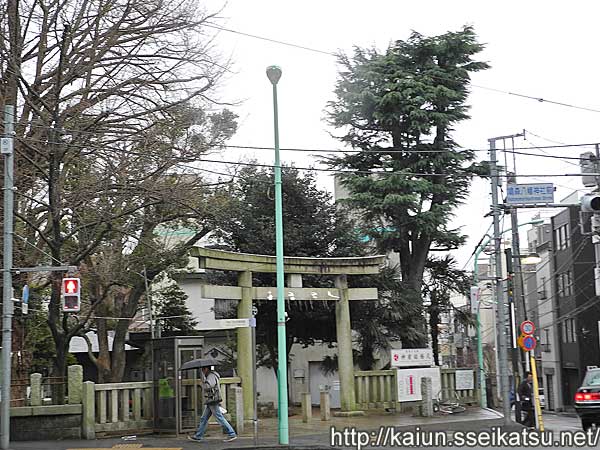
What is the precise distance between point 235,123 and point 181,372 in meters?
8.08

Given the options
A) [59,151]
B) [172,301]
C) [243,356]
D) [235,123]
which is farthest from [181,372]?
[172,301]

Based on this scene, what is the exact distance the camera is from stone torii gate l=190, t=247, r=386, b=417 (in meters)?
23.2

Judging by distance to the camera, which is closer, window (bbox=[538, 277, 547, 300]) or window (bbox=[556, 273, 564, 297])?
window (bbox=[556, 273, 564, 297])

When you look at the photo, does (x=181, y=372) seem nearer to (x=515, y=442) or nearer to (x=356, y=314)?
(x=515, y=442)

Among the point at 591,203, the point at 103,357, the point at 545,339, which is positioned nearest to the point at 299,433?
→ the point at 591,203

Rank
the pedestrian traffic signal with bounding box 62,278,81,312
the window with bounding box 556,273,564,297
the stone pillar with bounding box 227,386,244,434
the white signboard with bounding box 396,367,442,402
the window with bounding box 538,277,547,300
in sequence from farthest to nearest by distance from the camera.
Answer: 1. the window with bounding box 538,277,547,300
2. the window with bounding box 556,273,564,297
3. the white signboard with bounding box 396,367,442,402
4. the stone pillar with bounding box 227,386,244,434
5. the pedestrian traffic signal with bounding box 62,278,81,312

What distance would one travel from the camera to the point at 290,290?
83.3 ft

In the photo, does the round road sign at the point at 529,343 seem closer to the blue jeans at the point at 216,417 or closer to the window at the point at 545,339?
the blue jeans at the point at 216,417

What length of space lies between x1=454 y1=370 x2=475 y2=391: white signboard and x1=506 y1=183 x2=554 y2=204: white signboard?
9.41 m

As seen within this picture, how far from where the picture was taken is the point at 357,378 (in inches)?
1075

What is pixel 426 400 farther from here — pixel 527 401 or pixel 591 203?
pixel 591 203

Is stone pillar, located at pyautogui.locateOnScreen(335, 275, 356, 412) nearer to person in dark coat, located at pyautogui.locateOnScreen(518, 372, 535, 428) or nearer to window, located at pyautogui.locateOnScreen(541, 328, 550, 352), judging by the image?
person in dark coat, located at pyautogui.locateOnScreen(518, 372, 535, 428)

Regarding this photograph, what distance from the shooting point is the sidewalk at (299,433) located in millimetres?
19266

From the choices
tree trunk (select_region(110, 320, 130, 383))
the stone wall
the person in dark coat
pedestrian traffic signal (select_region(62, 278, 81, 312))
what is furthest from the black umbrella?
tree trunk (select_region(110, 320, 130, 383))
